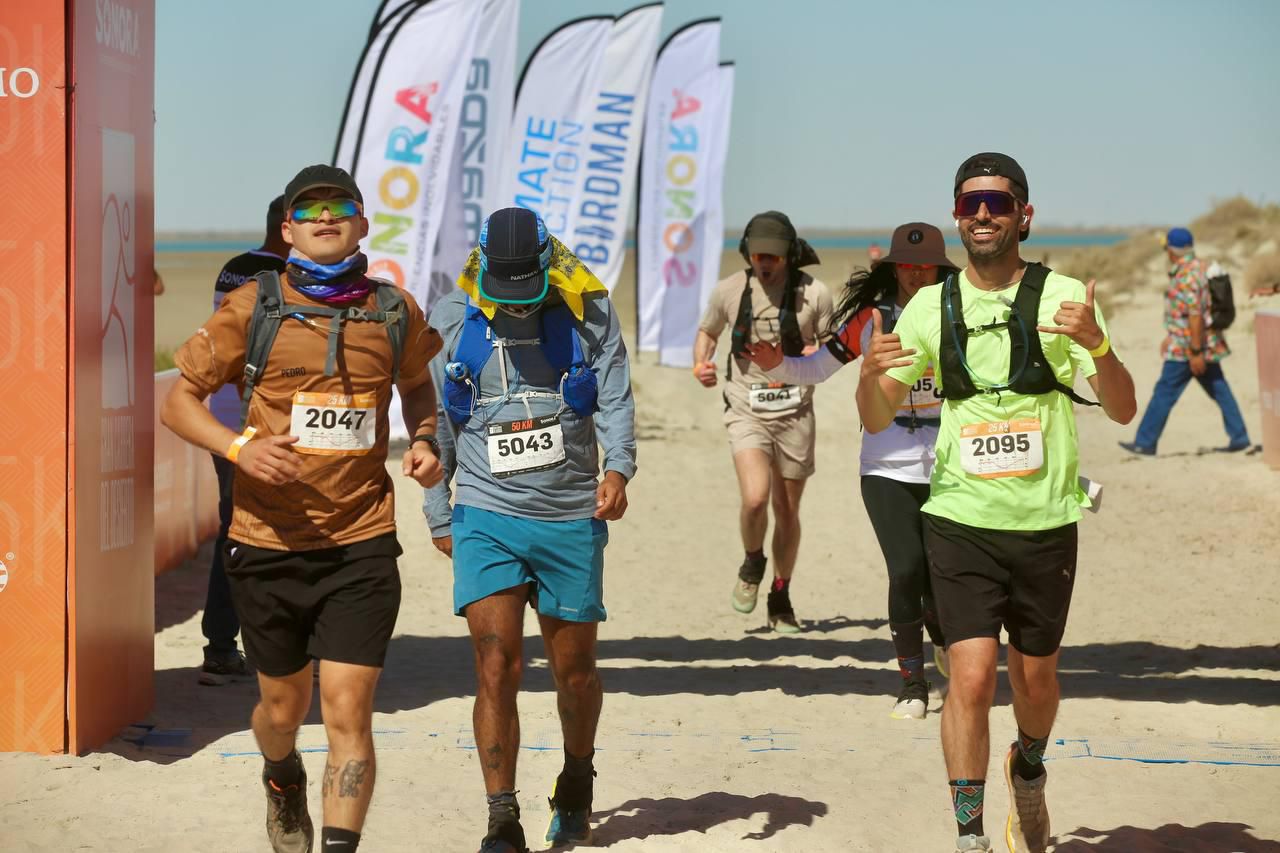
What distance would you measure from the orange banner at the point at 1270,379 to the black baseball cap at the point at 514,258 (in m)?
11.0

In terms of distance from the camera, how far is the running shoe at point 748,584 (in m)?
9.61

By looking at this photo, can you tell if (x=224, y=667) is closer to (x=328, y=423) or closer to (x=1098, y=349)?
(x=328, y=423)

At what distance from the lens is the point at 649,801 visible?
5.86 meters

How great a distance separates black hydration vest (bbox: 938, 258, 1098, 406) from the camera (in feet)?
15.8

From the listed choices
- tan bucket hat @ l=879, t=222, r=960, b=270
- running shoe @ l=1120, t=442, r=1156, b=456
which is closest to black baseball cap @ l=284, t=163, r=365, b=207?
tan bucket hat @ l=879, t=222, r=960, b=270

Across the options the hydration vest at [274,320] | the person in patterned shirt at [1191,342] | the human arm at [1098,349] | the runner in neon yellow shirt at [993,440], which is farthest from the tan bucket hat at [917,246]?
the person in patterned shirt at [1191,342]

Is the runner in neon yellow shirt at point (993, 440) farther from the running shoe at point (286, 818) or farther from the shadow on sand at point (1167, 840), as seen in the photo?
the running shoe at point (286, 818)

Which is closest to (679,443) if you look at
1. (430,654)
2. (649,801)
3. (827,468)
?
(827,468)

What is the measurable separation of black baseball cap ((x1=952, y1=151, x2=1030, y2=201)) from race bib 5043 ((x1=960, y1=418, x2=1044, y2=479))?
719 mm

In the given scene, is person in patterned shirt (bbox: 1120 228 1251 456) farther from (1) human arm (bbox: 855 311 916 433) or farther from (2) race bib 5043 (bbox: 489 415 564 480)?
(2) race bib 5043 (bbox: 489 415 564 480)

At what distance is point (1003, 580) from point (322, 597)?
80.1 inches

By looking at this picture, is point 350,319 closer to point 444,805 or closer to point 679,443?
point 444,805

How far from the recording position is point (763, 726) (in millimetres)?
7164

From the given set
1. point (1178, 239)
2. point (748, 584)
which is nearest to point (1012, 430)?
point (748, 584)
